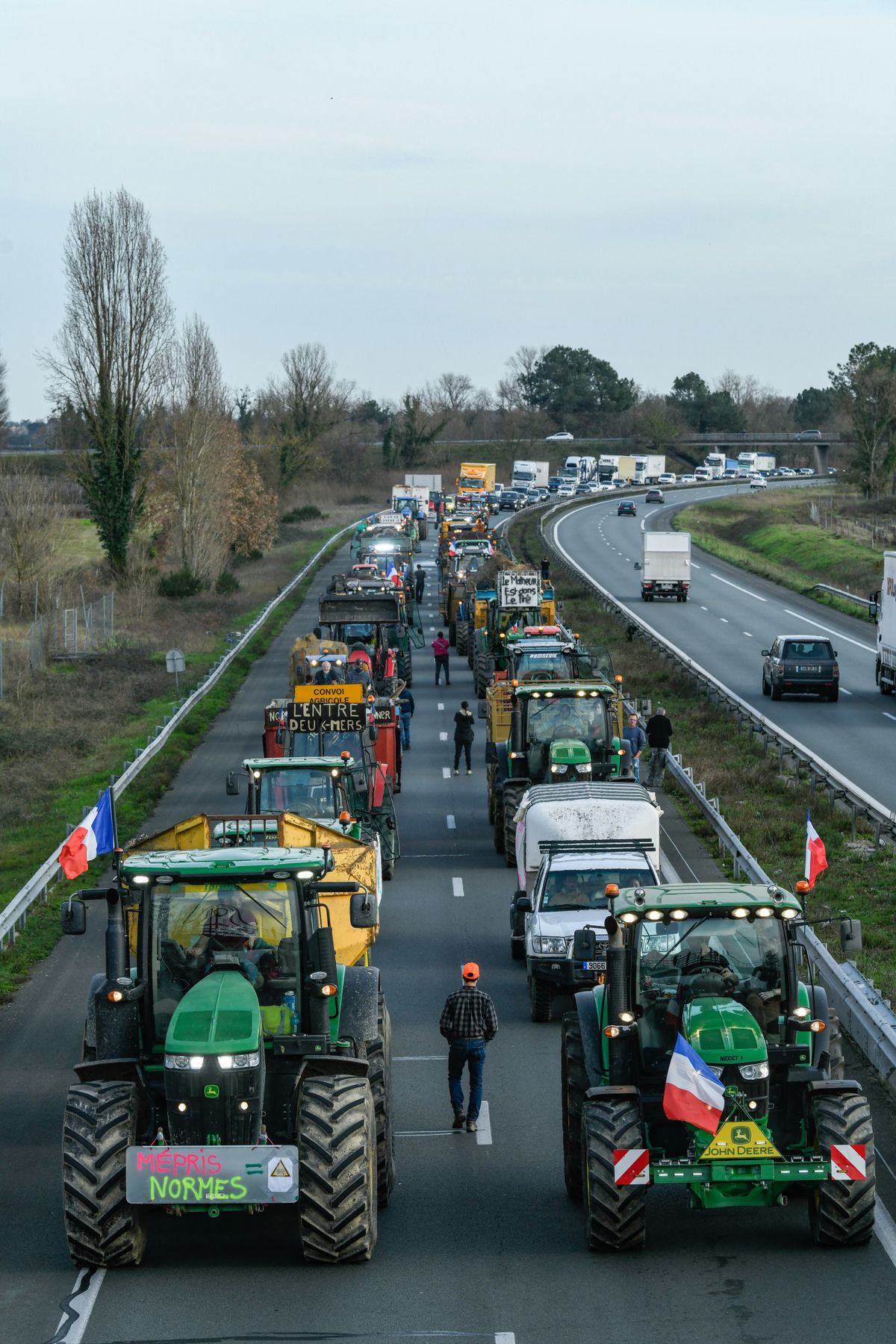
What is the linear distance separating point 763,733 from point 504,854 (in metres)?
11.1

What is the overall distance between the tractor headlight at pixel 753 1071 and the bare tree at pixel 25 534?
53.8 m

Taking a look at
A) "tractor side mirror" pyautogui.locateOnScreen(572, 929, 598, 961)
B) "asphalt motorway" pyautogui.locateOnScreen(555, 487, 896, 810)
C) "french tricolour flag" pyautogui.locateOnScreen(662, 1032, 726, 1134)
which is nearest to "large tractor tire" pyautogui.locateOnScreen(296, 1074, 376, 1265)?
"french tricolour flag" pyautogui.locateOnScreen(662, 1032, 726, 1134)

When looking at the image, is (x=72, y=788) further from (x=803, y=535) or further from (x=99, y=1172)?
(x=803, y=535)

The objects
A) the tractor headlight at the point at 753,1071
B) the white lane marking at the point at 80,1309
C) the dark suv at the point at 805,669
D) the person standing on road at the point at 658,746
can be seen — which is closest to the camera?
the white lane marking at the point at 80,1309

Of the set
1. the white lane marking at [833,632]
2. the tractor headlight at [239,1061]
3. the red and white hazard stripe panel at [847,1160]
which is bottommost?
the white lane marking at [833,632]

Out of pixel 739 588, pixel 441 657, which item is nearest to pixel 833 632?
pixel 739 588

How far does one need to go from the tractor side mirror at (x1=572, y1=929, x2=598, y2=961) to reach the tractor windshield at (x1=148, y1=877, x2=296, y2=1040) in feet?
7.85

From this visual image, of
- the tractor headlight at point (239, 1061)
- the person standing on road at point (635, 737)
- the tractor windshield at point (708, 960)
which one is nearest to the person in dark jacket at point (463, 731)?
the person standing on road at point (635, 737)

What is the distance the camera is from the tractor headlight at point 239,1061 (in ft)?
34.8

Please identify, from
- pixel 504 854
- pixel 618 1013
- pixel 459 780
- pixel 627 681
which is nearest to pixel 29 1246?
pixel 618 1013

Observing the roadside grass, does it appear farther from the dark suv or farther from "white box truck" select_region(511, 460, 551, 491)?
"white box truck" select_region(511, 460, 551, 491)

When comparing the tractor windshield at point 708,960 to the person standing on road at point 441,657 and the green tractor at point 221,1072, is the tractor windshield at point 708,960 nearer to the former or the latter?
the green tractor at point 221,1072

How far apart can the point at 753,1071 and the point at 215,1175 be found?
135 inches

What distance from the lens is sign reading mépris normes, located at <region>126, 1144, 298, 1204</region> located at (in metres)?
10.6
